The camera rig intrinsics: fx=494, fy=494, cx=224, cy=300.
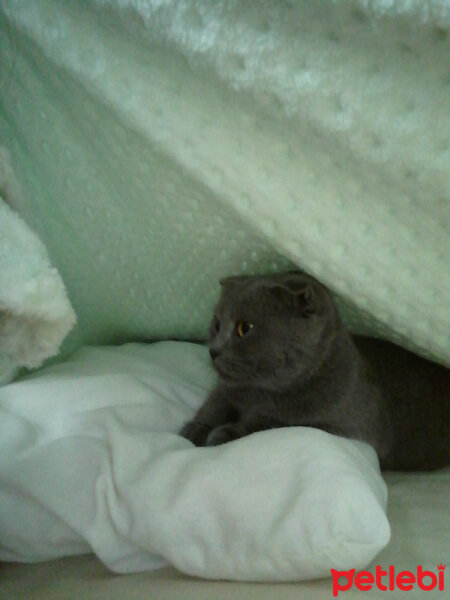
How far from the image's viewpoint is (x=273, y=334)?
781 mm

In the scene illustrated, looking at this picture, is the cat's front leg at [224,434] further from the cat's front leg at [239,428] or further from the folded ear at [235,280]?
the folded ear at [235,280]

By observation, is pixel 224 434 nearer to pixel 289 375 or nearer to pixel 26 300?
pixel 289 375

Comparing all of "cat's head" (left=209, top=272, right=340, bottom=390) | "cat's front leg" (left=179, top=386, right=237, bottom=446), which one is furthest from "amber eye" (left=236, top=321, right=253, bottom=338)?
"cat's front leg" (left=179, top=386, right=237, bottom=446)

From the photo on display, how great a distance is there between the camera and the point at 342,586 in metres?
0.48

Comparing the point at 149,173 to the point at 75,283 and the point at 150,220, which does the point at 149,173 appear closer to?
the point at 150,220

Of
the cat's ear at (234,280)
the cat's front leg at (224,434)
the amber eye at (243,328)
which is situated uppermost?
the cat's ear at (234,280)

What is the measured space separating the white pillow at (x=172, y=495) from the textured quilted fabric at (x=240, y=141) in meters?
0.27

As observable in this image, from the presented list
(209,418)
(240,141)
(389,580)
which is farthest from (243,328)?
(389,580)

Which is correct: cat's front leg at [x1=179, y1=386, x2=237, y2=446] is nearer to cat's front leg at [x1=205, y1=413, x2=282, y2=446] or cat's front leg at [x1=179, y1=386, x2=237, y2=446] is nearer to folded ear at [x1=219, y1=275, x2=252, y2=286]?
cat's front leg at [x1=205, y1=413, x2=282, y2=446]

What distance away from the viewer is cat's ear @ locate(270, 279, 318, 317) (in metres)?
0.78

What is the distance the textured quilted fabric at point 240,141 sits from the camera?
0.51 m

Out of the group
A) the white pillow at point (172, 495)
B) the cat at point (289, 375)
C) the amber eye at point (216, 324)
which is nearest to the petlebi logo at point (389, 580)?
the white pillow at point (172, 495)

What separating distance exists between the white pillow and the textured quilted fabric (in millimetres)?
268

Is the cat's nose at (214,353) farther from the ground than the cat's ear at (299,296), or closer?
closer
